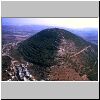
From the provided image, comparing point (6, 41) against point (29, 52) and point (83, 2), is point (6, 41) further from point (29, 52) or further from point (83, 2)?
point (83, 2)

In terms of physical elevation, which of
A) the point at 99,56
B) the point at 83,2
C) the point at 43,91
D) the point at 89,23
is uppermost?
the point at 83,2

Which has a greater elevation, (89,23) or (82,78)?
(89,23)

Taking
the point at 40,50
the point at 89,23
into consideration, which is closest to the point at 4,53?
the point at 40,50

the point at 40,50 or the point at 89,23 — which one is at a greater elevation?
the point at 89,23

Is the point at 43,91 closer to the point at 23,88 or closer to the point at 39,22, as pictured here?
the point at 23,88

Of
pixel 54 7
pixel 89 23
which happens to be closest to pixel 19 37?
pixel 54 7
